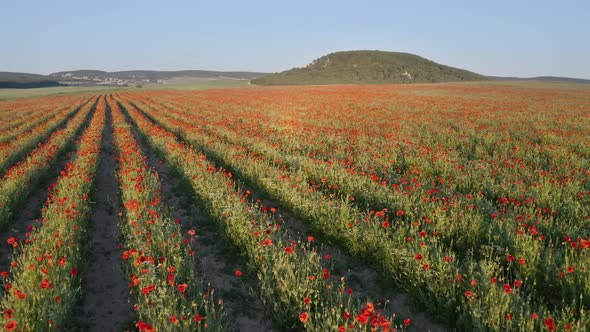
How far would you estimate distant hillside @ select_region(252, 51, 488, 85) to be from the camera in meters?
164

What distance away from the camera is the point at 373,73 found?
6713 inches

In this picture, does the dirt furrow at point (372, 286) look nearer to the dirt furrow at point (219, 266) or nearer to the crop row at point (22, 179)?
the dirt furrow at point (219, 266)

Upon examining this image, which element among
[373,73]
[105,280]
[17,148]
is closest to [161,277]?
[105,280]

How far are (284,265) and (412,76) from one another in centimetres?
17964

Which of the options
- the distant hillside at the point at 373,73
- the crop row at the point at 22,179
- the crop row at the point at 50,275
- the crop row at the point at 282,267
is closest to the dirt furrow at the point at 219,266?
the crop row at the point at 282,267

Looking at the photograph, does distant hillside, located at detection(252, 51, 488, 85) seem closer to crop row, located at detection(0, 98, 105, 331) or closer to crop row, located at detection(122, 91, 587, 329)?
crop row, located at detection(122, 91, 587, 329)

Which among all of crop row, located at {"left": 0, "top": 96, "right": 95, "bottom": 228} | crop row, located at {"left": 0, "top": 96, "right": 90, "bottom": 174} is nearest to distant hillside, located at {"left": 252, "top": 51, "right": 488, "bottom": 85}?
crop row, located at {"left": 0, "top": 96, "right": 90, "bottom": 174}

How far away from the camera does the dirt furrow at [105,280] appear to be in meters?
4.43

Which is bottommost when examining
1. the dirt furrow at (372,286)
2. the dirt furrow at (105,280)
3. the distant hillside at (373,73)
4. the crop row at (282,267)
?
the dirt furrow at (105,280)

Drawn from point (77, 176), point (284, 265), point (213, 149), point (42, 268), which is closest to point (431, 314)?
point (284, 265)

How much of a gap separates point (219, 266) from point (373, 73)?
175916mm

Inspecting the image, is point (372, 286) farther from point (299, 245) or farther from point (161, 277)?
point (161, 277)

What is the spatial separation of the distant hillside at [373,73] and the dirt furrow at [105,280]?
157 metres

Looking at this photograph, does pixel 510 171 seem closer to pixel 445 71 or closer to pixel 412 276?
pixel 412 276
